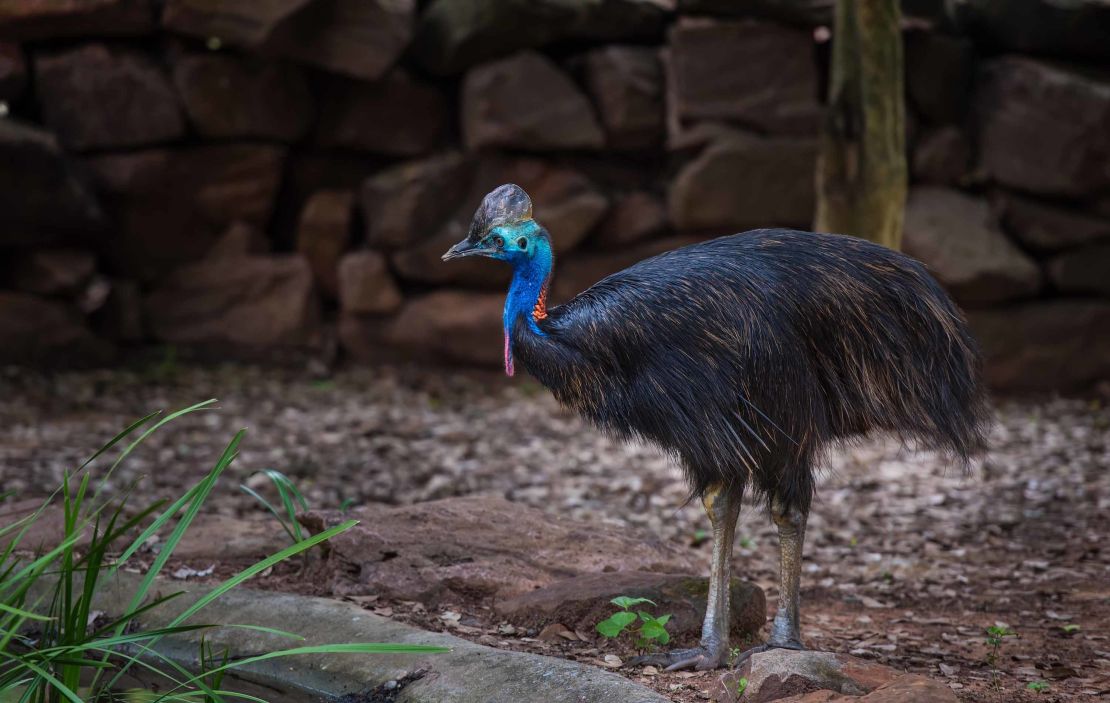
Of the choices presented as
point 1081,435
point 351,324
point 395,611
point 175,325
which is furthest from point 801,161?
point 395,611

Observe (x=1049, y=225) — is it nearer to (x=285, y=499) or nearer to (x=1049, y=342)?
(x=1049, y=342)

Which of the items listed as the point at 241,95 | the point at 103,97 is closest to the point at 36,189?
the point at 103,97

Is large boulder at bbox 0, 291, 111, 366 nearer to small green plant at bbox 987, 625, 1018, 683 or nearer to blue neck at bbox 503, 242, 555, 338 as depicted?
blue neck at bbox 503, 242, 555, 338

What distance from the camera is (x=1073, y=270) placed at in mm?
7641

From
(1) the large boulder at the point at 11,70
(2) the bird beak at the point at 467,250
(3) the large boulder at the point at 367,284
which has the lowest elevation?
(3) the large boulder at the point at 367,284

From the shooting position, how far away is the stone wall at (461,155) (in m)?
7.42

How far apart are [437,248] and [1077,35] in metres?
4.18

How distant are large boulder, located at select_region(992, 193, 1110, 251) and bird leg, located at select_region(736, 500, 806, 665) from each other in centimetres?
509

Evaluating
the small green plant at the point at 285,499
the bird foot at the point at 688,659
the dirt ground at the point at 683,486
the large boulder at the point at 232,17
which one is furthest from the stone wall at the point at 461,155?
the bird foot at the point at 688,659

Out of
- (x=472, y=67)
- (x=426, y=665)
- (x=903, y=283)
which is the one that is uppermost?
(x=472, y=67)

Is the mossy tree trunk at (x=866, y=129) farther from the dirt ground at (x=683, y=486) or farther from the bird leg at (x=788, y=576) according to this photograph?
the bird leg at (x=788, y=576)

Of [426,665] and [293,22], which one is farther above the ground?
[293,22]

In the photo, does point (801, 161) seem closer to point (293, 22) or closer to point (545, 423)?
point (545, 423)

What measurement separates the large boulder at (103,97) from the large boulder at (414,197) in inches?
53.0
